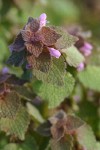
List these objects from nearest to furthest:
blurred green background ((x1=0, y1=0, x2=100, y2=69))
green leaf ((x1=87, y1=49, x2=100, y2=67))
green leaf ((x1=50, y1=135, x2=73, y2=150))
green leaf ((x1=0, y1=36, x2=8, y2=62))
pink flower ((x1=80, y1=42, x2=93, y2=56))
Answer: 1. green leaf ((x1=50, y1=135, x2=73, y2=150))
2. pink flower ((x1=80, y1=42, x2=93, y2=56))
3. green leaf ((x1=87, y1=49, x2=100, y2=67))
4. green leaf ((x1=0, y1=36, x2=8, y2=62))
5. blurred green background ((x1=0, y1=0, x2=100, y2=69))

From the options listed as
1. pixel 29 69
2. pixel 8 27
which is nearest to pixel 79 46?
pixel 29 69

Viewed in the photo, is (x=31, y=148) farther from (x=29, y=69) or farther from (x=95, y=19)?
(x=95, y=19)

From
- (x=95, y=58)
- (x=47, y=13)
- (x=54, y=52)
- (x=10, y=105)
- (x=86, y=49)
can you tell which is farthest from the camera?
(x=47, y=13)

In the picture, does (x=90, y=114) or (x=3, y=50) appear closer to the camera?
(x=90, y=114)

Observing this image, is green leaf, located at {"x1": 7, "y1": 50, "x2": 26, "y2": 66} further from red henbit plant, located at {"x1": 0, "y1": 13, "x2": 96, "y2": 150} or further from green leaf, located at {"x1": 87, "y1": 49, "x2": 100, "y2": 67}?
green leaf, located at {"x1": 87, "y1": 49, "x2": 100, "y2": 67}

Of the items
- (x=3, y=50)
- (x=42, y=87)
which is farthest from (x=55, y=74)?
(x=3, y=50)

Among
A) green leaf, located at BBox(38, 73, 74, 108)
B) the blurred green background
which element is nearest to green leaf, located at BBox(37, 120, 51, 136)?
green leaf, located at BBox(38, 73, 74, 108)

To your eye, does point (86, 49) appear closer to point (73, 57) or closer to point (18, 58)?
point (73, 57)
